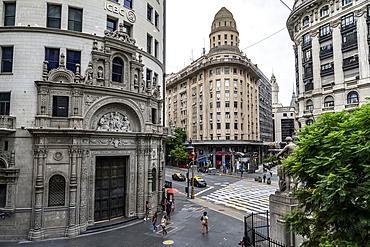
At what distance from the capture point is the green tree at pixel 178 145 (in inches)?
2530

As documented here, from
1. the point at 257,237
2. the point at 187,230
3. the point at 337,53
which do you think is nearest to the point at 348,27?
the point at 337,53

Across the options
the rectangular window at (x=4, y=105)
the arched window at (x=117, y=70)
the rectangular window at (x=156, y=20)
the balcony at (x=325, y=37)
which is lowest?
the rectangular window at (x=4, y=105)

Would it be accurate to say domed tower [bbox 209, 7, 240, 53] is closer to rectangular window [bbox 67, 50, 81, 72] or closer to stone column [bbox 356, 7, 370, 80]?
stone column [bbox 356, 7, 370, 80]

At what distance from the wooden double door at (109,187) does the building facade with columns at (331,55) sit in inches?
1186

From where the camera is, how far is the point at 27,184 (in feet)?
55.2

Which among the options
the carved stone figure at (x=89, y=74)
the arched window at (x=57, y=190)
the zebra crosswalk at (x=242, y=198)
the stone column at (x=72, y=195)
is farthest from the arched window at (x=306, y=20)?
the arched window at (x=57, y=190)

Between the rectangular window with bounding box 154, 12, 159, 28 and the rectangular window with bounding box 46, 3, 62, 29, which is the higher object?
the rectangular window with bounding box 154, 12, 159, 28

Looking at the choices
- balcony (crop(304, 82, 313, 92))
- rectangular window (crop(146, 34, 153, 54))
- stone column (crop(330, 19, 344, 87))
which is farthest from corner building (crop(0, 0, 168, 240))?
balcony (crop(304, 82, 313, 92))

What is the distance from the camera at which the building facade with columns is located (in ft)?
121

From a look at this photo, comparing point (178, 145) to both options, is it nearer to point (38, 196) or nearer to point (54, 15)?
point (38, 196)

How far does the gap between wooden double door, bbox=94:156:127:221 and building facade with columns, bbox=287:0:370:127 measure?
30.1 meters

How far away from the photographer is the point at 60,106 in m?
18.2

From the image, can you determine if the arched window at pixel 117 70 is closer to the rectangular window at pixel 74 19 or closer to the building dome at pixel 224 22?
the rectangular window at pixel 74 19

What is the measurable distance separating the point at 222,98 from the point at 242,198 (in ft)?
121
